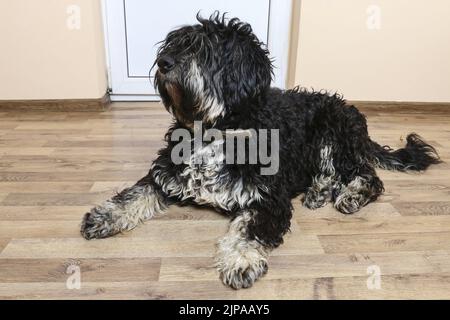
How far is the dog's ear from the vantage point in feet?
5.55

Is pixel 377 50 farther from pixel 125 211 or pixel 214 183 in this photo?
A: pixel 125 211

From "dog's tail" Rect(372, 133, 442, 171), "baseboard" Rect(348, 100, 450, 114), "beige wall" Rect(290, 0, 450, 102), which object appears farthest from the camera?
"baseboard" Rect(348, 100, 450, 114)

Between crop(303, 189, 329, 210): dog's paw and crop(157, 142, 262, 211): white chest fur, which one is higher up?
crop(157, 142, 262, 211): white chest fur

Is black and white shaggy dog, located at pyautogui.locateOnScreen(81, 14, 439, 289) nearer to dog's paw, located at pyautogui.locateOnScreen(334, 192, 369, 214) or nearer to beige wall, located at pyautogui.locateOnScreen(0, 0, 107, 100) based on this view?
dog's paw, located at pyautogui.locateOnScreen(334, 192, 369, 214)

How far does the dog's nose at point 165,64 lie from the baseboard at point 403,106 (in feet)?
8.79

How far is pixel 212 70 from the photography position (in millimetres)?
1674

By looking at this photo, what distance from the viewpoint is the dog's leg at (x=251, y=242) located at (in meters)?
1.56

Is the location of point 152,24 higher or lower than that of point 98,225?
higher

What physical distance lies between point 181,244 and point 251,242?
33 cm

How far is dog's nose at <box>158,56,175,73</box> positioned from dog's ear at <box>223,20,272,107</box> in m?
0.21

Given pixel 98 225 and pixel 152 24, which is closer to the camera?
pixel 98 225

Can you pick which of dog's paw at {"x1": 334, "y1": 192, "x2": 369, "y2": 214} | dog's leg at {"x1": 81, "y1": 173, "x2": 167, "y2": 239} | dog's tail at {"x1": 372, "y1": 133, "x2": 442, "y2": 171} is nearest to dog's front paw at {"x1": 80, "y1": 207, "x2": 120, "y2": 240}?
dog's leg at {"x1": 81, "y1": 173, "x2": 167, "y2": 239}

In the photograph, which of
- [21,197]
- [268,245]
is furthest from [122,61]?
[268,245]

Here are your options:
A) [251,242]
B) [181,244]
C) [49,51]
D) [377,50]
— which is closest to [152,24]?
[49,51]
